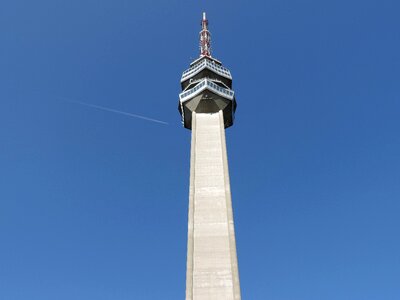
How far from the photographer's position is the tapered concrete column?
33.5m

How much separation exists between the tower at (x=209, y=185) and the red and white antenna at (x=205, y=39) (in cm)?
30

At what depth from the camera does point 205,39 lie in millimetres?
61938

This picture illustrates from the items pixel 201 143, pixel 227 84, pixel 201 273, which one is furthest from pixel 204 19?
pixel 201 273

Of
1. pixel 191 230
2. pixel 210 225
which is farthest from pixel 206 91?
pixel 191 230

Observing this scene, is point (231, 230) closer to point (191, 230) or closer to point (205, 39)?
point (191, 230)

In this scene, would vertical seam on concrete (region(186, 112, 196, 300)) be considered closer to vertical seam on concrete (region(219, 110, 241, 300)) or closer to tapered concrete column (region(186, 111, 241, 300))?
tapered concrete column (region(186, 111, 241, 300))

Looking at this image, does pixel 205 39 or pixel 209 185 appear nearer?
pixel 209 185

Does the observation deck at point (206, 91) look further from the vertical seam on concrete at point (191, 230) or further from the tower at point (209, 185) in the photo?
the vertical seam on concrete at point (191, 230)

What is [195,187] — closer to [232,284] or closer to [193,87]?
[232,284]

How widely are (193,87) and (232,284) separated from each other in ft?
87.5

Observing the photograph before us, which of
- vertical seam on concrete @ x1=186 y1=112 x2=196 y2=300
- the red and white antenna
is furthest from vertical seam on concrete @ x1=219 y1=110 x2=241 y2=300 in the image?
the red and white antenna

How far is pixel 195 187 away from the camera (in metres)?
40.8

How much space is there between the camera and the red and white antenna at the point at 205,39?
6016 centimetres

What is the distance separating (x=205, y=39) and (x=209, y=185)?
28.0 meters
